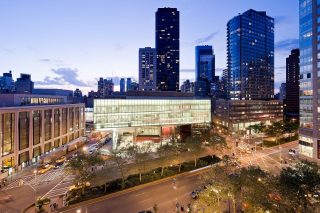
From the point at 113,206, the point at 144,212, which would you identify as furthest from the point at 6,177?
the point at 144,212

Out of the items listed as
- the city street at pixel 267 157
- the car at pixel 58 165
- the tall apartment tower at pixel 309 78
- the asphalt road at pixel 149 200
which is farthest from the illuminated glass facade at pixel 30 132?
the tall apartment tower at pixel 309 78

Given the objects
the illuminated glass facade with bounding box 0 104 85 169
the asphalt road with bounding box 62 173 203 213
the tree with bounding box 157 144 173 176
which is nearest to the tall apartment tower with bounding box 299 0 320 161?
the asphalt road with bounding box 62 173 203 213

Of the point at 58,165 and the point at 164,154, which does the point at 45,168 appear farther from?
the point at 164,154

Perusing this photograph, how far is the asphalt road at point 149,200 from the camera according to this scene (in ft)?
130

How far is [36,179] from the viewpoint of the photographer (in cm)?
5441

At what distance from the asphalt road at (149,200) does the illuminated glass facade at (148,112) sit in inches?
1575

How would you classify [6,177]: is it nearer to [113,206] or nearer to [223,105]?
[113,206]

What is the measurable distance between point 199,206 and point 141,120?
55.4 metres

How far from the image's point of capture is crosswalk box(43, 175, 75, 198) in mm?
46125

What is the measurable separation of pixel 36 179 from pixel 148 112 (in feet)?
160

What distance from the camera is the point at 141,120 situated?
91.8 meters

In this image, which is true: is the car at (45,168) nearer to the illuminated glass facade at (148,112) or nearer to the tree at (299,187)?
the illuminated glass facade at (148,112)

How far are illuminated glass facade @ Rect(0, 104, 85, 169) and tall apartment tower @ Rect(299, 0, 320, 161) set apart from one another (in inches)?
3352

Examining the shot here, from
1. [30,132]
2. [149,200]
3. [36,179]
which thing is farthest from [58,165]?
[149,200]
